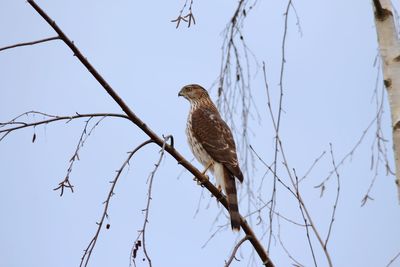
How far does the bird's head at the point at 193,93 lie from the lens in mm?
7508

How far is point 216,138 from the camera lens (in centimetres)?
634

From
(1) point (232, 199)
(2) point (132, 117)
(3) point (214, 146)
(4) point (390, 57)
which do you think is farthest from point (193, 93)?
(4) point (390, 57)

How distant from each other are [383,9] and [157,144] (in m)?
1.42

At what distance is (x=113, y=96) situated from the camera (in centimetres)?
353

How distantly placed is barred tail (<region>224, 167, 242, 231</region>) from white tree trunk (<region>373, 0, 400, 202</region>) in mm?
1721

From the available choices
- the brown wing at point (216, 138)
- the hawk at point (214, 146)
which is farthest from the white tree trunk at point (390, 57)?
the brown wing at point (216, 138)

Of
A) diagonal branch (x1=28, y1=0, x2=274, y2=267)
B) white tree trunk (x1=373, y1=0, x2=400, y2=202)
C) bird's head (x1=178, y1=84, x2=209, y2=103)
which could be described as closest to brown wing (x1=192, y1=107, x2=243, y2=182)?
bird's head (x1=178, y1=84, x2=209, y2=103)

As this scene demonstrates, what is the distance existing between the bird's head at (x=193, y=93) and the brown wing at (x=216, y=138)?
594mm

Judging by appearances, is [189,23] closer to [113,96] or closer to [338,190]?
[113,96]

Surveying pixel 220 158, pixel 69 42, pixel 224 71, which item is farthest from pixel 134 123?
pixel 220 158

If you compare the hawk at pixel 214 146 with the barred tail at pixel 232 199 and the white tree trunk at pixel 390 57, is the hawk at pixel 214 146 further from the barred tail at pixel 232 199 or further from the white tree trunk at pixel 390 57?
the white tree trunk at pixel 390 57

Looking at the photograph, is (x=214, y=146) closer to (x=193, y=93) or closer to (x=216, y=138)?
(x=216, y=138)

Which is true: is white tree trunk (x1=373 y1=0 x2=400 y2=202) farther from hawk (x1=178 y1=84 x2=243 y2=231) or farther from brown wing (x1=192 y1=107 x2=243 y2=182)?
brown wing (x1=192 y1=107 x2=243 y2=182)

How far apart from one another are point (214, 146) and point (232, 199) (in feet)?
3.41
